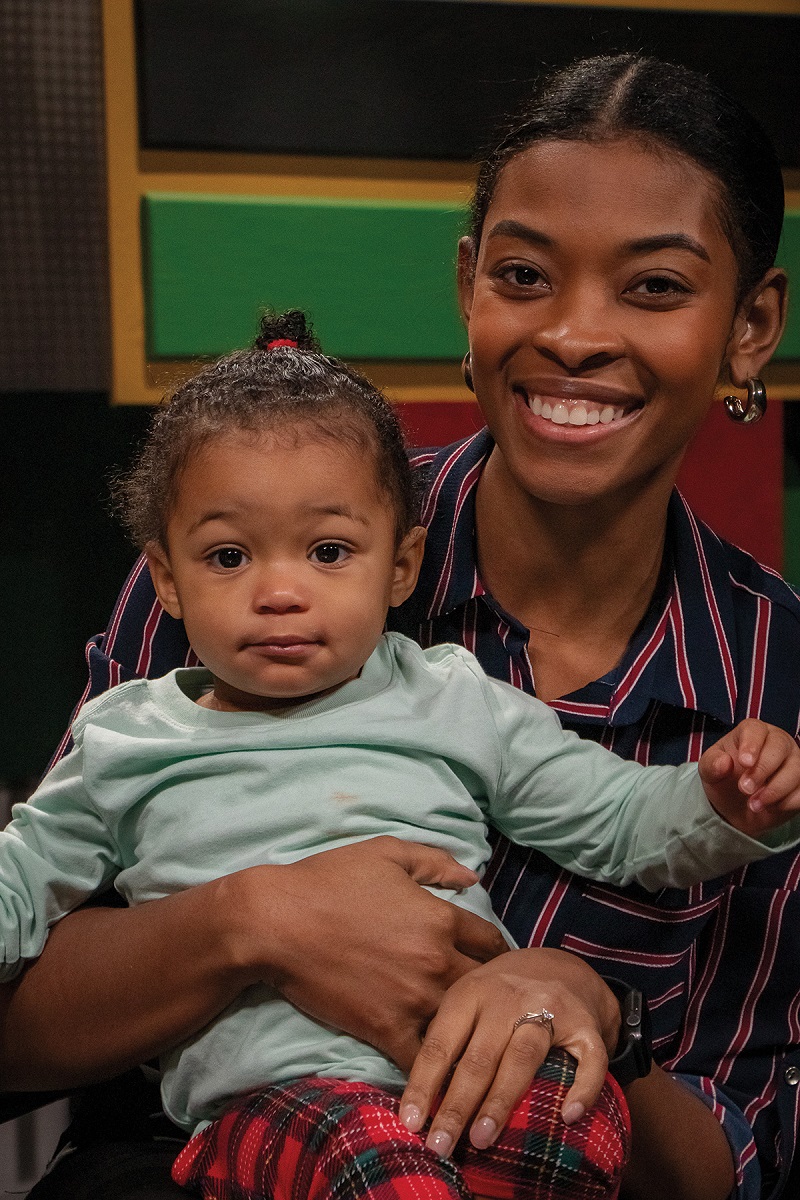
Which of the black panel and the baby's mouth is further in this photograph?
the black panel

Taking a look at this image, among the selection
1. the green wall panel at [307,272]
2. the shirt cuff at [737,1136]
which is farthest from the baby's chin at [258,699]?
the green wall panel at [307,272]

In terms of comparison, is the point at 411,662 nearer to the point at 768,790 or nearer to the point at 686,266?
the point at 768,790

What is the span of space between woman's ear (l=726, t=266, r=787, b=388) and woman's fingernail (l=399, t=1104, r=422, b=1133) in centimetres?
92

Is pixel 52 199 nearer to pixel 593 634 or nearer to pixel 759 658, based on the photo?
pixel 593 634

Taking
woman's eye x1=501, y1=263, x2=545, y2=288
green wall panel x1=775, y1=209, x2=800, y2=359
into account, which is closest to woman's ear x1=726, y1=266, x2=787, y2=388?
woman's eye x1=501, y1=263, x2=545, y2=288

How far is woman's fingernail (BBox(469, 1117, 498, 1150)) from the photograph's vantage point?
3.56 feet

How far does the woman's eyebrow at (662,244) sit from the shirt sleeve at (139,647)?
0.65 metres

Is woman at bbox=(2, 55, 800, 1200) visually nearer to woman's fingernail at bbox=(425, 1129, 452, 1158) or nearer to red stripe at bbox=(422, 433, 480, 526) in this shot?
red stripe at bbox=(422, 433, 480, 526)

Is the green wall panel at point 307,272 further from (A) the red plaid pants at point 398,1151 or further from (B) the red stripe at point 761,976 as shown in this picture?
(A) the red plaid pants at point 398,1151

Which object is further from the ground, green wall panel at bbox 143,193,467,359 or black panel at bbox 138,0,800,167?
black panel at bbox 138,0,800,167

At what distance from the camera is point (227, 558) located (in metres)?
1.31

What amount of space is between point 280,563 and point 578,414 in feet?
1.30

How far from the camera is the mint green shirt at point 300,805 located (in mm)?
1278

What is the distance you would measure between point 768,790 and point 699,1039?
0.49m
